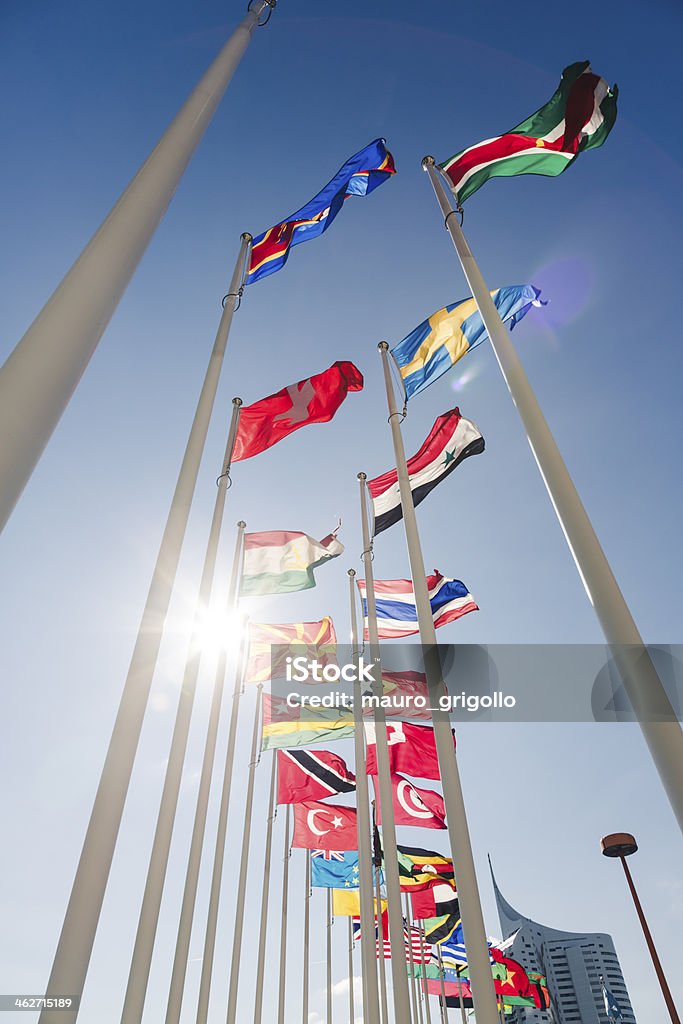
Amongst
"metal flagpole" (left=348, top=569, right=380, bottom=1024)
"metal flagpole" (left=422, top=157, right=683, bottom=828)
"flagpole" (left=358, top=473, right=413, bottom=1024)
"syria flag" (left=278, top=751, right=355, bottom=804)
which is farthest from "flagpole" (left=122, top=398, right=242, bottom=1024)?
"syria flag" (left=278, top=751, right=355, bottom=804)

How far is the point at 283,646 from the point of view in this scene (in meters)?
16.5

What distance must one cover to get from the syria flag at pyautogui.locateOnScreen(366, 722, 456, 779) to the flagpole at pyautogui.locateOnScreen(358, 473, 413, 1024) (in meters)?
4.07

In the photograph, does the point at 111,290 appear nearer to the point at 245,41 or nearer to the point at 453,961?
the point at 245,41

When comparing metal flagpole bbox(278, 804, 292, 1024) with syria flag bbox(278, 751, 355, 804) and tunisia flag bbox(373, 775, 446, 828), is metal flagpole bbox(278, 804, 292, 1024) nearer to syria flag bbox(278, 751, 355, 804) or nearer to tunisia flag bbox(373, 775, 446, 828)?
syria flag bbox(278, 751, 355, 804)

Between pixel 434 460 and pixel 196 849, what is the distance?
8369mm

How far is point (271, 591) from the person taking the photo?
14.6m

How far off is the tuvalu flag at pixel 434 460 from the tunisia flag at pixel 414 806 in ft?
21.5

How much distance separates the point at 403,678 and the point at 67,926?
10878 mm

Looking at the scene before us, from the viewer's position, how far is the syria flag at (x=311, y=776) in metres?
17.4

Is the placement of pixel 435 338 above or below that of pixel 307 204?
below

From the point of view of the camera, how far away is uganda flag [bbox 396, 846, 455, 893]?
2273cm

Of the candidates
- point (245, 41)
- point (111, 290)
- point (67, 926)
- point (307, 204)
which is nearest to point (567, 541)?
point (111, 290)

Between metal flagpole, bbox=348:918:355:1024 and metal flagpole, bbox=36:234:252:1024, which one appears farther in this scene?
metal flagpole, bbox=348:918:355:1024

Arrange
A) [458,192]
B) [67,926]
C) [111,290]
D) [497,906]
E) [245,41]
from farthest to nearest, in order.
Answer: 1. [497,906]
2. [458,192]
3. [245,41]
4. [67,926]
5. [111,290]
